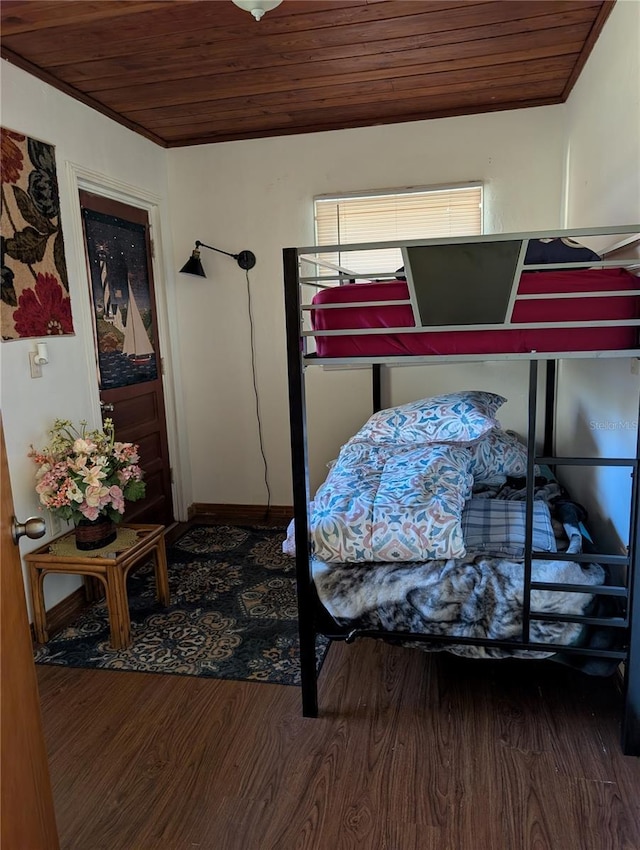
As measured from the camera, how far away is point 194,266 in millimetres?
3623

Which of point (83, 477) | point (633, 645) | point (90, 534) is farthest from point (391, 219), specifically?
point (633, 645)

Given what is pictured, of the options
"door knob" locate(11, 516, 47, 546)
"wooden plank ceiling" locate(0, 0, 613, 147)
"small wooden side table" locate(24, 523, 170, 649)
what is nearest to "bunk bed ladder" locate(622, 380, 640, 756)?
"door knob" locate(11, 516, 47, 546)

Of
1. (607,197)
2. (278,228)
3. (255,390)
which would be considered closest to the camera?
(607,197)

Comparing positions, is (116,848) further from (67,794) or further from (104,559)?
(104,559)

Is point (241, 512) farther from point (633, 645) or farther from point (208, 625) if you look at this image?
point (633, 645)

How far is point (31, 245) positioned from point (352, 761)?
239 cm

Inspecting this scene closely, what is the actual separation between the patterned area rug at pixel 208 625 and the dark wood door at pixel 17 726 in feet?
3.55

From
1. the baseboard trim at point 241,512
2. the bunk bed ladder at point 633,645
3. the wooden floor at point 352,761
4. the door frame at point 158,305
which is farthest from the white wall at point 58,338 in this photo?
the bunk bed ladder at point 633,645

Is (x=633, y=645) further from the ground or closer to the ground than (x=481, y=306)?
closer to the ground

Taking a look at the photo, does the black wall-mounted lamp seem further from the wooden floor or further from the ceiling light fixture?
the wooden floor

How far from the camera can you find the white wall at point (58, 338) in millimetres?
2457

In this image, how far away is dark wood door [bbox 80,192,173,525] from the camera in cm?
311

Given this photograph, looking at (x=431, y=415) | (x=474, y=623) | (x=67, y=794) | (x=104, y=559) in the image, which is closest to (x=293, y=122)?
(x=431, y=415)

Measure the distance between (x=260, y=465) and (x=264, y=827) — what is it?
8.30 ft
